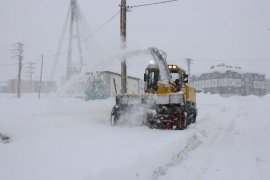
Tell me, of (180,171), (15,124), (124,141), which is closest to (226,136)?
(124,141)

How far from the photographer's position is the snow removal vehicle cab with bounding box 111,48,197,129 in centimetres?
1196

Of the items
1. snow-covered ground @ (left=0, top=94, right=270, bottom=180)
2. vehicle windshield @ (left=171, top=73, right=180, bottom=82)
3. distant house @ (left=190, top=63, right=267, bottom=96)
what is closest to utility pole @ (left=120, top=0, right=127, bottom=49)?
vehicle windshield @ (left=171, top=73, right=180, bottom=82)

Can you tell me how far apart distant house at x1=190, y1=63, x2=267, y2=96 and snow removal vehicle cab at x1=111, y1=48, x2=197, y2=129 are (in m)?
69.8

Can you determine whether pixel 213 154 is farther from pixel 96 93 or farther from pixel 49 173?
pixel 96 93

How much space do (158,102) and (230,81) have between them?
239 ft

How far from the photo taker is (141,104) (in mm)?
12477

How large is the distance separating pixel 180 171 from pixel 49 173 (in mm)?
2858

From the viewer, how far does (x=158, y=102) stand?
12.1m

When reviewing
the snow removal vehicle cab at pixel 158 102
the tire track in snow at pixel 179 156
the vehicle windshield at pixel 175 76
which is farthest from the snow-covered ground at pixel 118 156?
the vehicle windshield at pixel 175 76

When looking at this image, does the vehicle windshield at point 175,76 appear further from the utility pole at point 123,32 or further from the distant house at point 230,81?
the distant house at point 230,81

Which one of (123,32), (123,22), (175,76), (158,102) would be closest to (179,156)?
(158,102)

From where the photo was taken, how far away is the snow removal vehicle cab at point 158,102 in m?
12.0

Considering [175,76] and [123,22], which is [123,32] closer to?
[123,22]

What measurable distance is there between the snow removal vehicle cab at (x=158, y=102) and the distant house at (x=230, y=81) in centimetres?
6977
